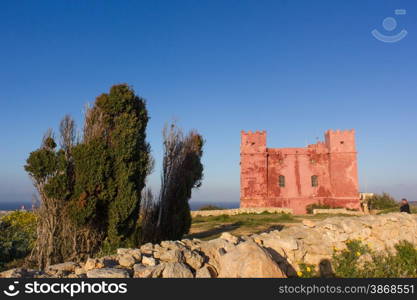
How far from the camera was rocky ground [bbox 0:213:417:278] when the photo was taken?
476 centimetres

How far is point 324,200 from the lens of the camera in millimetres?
33531

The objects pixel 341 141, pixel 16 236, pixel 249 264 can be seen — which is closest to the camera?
pixel 249 264

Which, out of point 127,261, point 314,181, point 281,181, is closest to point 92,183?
point 127,261

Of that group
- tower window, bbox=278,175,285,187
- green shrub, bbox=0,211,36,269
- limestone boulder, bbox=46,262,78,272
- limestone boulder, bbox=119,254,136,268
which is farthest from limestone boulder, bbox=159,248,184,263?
tower window, bbox=278,175,285,187

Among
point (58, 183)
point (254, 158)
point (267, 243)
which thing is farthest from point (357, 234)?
point (254, 158)

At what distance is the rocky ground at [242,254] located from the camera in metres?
4.76

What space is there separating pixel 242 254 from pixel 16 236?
35.0 ft

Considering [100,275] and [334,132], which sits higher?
[334,132]

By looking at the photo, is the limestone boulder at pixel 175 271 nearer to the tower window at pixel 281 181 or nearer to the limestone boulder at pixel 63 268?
the limestone boulder at pixel 63 268

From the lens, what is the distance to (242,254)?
4867 mm

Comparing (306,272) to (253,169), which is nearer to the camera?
(306,272)

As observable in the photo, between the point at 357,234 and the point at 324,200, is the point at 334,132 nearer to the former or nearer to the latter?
the point at 324,200

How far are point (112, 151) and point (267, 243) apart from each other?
435 cm

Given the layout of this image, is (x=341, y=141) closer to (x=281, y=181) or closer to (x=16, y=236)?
(x=281, y=181)
